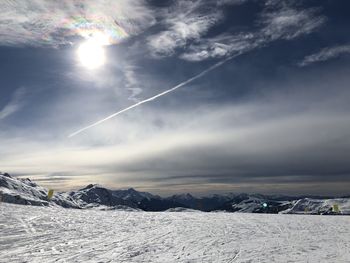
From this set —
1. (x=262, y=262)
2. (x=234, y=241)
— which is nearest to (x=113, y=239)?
(x=234, y=241)

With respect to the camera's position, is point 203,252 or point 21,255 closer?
point 21,255

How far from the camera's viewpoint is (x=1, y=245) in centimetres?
1623

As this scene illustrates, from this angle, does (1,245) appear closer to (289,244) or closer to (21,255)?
(21,255)

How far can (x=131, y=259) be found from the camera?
587 inches

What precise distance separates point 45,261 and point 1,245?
3730mm

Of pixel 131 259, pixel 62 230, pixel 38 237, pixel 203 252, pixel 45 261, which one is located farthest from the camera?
pixel 62 230

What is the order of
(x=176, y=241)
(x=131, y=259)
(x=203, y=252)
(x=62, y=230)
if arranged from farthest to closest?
(x=62, y=230) → (x=176, y=241) → (x=203, y=252) → (x=131, y=259)

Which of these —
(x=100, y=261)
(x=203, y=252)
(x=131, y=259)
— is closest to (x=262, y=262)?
(x=203, y=252)

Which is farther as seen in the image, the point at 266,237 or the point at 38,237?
the point at 266,237

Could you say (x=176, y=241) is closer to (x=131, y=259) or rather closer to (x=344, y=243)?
(x=131, y=259)

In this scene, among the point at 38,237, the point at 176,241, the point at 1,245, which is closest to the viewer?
the point at 1,245

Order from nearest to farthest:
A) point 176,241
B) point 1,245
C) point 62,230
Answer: point 1,245, point 176,241, point 62,230

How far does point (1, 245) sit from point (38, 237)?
313cm

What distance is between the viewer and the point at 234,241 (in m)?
21.7
